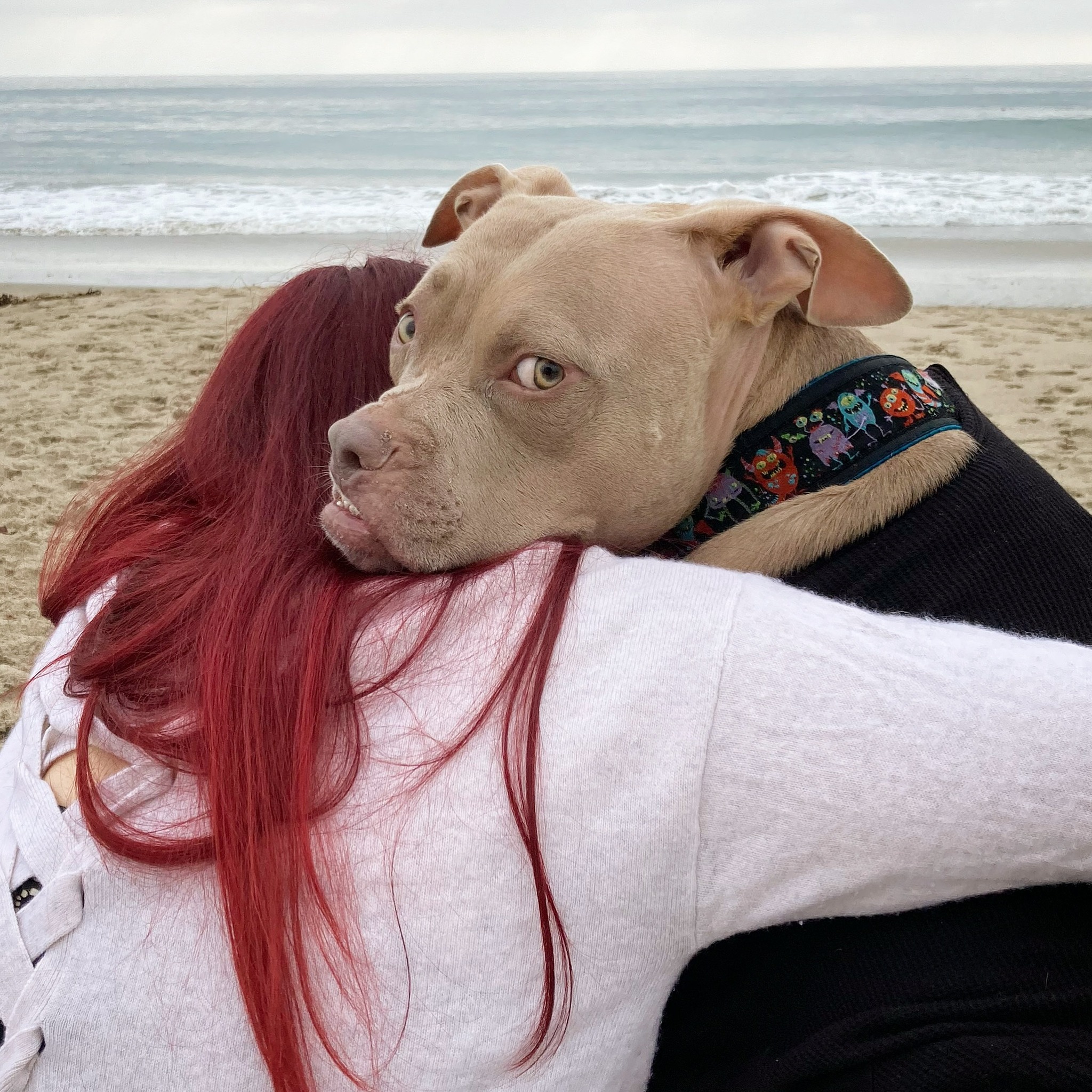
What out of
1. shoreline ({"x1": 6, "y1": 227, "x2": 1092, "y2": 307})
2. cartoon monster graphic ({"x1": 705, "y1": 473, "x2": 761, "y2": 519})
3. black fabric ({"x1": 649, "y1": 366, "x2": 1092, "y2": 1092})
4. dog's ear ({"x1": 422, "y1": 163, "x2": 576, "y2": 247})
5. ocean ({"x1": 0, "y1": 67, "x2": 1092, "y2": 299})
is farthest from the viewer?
ocean ({"x1": 0, "y1": 67, "x2": 1092, "y2": 299})

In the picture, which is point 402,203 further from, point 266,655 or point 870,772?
point 870,772

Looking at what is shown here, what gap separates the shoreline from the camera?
33.0ft

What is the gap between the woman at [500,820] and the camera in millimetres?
1228

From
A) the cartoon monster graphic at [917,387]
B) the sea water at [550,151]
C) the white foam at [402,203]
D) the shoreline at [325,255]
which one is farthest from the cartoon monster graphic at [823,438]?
the sea water at [550,151]

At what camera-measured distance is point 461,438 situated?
1944mm

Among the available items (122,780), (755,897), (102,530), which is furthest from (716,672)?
(102,530)

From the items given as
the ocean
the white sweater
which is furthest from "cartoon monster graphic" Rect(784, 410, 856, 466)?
the ocean

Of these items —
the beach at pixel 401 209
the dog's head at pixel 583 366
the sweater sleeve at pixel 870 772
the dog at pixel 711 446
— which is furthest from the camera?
the beach at pixel 401 209

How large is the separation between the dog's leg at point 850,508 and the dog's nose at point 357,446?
2.07ft

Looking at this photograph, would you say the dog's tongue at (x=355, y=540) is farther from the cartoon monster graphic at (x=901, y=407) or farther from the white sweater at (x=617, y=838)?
the cartoon monster graphic at (x=901, y=407)

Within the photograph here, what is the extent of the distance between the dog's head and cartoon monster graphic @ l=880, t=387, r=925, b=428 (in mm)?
158

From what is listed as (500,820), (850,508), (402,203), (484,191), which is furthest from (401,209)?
(500,820)

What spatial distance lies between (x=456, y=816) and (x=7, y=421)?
6392 mm

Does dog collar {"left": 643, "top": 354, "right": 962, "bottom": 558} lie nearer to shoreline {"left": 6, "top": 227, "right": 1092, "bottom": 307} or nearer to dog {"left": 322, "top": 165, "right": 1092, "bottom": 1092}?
dog {"left": 322, "top": 165, "right": 1092, "bottom": 1092}
